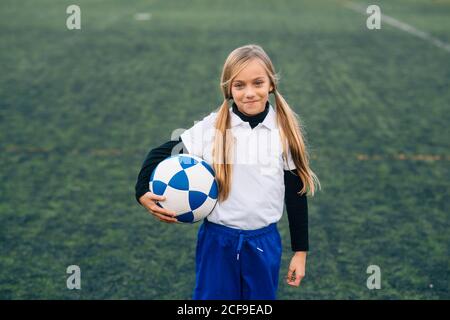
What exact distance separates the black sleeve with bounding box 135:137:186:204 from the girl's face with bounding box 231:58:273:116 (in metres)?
0.35

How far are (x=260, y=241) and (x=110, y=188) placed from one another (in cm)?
334

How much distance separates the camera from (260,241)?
110 inches

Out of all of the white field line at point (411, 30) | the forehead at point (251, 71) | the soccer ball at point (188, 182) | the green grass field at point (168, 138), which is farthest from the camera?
the white field line at point (411, 30)

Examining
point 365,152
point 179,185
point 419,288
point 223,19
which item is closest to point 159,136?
point 365,152

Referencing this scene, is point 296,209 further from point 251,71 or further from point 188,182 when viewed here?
point 251,71

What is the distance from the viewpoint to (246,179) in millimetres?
2764

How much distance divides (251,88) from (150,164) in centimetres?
57

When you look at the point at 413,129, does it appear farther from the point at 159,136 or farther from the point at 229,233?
the point at 229,233

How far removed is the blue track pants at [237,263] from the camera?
9.13 ft

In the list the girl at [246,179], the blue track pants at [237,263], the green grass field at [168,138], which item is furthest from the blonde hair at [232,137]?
the green grass field at [168,138]

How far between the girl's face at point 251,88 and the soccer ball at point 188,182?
0.33 metres

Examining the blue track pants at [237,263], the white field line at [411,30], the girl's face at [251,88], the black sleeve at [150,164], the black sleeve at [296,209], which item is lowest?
the blue track pants at [237,263]

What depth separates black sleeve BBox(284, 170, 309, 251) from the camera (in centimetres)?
284

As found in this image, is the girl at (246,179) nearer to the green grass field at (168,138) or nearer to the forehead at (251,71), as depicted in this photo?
the forehead at (251,71)
